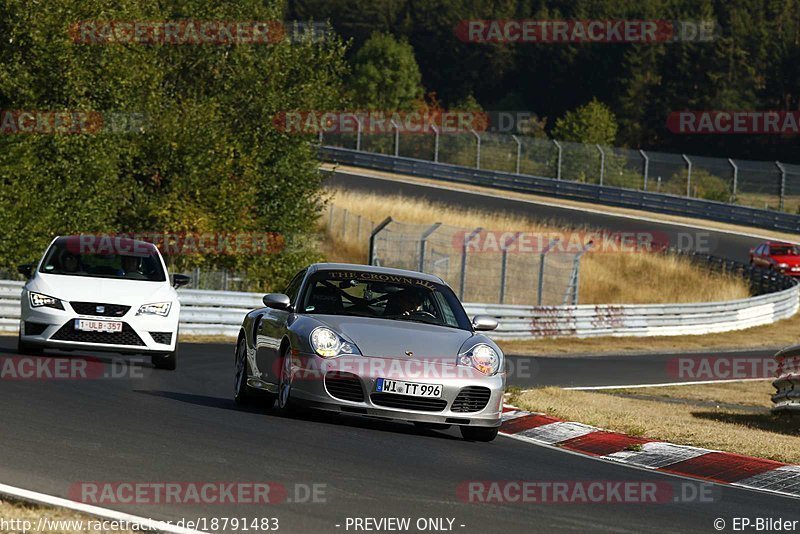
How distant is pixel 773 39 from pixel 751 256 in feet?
205

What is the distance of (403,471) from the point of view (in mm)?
8898

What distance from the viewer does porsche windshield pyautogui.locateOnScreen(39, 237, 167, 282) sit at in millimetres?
16172

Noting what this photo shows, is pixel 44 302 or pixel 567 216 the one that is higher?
pixel 44 302

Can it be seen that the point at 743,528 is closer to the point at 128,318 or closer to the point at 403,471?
the point at 403,471

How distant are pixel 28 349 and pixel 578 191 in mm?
46839

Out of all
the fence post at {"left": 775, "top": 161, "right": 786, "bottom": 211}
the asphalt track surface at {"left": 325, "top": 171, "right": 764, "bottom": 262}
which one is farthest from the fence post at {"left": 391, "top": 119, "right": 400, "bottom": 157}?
the fence post at {"left": 775, "top": 161, "right": 786, "bottom": 211}

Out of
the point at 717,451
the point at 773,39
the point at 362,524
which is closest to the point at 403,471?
the point at 362,524

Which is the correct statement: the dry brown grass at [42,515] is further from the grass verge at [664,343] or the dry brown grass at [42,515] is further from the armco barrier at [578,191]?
the armco barrier at [578,191]

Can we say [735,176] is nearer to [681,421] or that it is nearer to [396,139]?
[396,139]

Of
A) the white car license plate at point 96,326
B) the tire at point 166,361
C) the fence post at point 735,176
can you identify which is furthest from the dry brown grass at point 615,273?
the white car license plate at point 96,326

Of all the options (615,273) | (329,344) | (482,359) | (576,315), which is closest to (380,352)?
(329,344)

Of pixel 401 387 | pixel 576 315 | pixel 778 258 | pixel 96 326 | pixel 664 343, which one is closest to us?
pixel 401 387

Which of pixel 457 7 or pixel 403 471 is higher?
pixel 457 7

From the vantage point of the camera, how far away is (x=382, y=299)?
1187 cm
